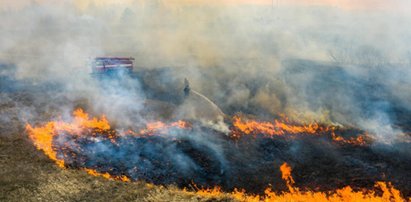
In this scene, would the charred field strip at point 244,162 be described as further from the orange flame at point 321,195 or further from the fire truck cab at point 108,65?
the fire truck cab at point 108,65

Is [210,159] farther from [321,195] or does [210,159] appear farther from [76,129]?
[76,129]

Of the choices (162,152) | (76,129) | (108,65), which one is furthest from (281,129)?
(108,65)

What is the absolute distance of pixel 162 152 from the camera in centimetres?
1944

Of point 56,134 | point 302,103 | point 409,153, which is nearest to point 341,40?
point 302,103

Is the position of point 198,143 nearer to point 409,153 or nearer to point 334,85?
point 409,153

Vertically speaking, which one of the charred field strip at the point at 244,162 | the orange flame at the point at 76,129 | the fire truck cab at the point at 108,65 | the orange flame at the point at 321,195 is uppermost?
Result: the fire truck cab at the point at 108,65

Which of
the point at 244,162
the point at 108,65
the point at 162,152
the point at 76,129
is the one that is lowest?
the point at 244,162

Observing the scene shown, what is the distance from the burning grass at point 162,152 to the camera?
17.2 m

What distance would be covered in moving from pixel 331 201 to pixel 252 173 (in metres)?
3.89

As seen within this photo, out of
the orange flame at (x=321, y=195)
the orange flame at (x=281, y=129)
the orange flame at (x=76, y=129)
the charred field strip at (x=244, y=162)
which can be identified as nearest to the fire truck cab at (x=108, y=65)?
the orange flame at (x=76, y=129)

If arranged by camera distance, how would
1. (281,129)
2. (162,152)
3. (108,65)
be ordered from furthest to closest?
1. (108,65)
2. (281,129)
3. (162,152)

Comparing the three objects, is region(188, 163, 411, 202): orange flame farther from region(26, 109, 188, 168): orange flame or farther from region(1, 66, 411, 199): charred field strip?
region(26, 109, 188, 168): orange flame

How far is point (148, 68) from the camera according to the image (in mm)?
33188

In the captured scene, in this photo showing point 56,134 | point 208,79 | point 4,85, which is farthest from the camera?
point 208,79
